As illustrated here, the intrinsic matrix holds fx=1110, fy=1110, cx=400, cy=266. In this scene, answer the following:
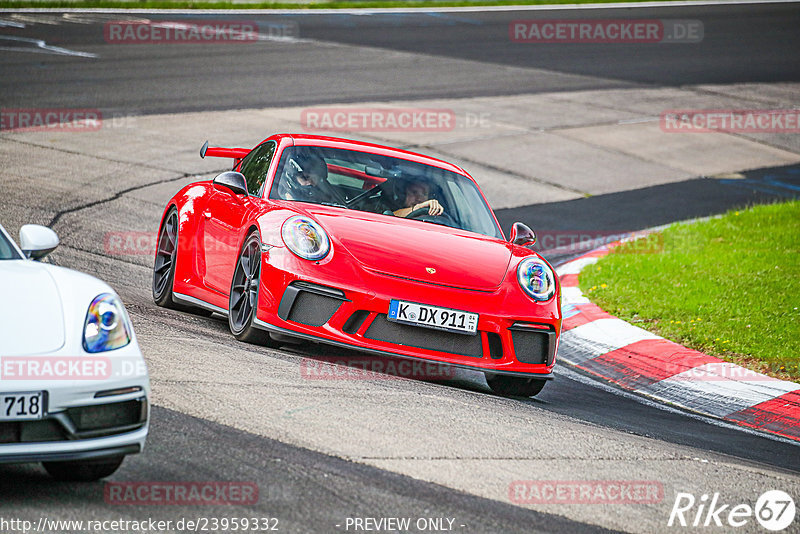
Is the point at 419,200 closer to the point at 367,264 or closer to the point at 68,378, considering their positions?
the point at 367,264

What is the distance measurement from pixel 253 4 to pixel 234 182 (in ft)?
73.2

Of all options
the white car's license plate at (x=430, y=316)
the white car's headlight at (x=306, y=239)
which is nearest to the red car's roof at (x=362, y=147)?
the white car's headlight at (x=306, y=239)

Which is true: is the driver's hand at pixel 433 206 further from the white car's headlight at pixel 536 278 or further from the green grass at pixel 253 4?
the green grass at pixel 253 4

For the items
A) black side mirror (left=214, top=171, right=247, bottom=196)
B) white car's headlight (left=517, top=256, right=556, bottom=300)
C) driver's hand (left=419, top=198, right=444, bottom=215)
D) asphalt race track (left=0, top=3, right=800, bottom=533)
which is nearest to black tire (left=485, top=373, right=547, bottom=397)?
asphalt race track (left=0, top=3, right=800, bottom=533)

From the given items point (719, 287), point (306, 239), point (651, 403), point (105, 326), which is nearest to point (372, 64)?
point (719, 287)

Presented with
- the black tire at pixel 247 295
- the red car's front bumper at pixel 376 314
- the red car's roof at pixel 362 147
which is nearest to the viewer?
the red car's front bumper at pixel 376 314

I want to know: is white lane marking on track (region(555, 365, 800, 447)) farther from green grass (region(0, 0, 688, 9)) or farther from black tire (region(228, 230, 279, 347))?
Result: green grass (region(0, 0, 688, 9))

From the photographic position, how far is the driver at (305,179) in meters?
7.29

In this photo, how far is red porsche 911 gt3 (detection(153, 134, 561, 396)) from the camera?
6.30 meters

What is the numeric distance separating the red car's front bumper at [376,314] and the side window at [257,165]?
48.4 inches

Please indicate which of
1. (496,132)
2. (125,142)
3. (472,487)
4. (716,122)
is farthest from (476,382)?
(716,122)

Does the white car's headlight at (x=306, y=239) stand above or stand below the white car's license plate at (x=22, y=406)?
above

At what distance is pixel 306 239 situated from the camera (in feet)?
21.4

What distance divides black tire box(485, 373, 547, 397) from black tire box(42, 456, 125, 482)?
3075mm
